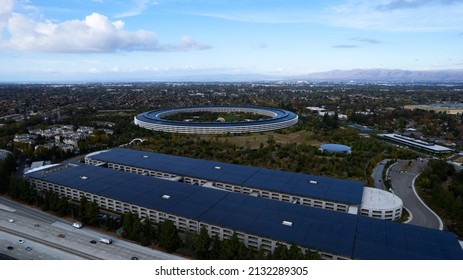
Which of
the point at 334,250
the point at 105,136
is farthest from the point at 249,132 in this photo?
the point at 334,250

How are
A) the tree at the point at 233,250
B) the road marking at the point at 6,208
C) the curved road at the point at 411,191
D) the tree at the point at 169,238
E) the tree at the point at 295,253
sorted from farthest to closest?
the road marking at the point at 6,208 → the curved road at the point at 411,191 → the tree at the point at 169,238 → the tree at the point at 233,250 → the tree at the point at 295,253

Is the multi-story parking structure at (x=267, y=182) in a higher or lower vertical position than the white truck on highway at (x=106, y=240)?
higher

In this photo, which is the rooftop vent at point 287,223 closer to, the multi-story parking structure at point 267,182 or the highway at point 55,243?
the multi-story parking structure at point 267,182

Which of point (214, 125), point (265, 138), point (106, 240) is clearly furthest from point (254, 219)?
point (214, 125)

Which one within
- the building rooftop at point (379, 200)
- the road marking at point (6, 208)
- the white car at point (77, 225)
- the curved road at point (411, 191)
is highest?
the building rooftop at point (379, 200)

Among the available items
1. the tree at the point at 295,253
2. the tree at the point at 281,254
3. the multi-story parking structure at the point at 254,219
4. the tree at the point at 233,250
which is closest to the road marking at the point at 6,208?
the multi-story parking structure at the point at 254,219

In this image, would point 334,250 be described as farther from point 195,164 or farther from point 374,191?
point 195,164

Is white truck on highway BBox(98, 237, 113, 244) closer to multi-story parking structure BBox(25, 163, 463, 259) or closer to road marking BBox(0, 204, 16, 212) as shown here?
multi-story parking structure BBox(25, 163, 463, 259)

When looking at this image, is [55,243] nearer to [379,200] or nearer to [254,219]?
[254,219]
